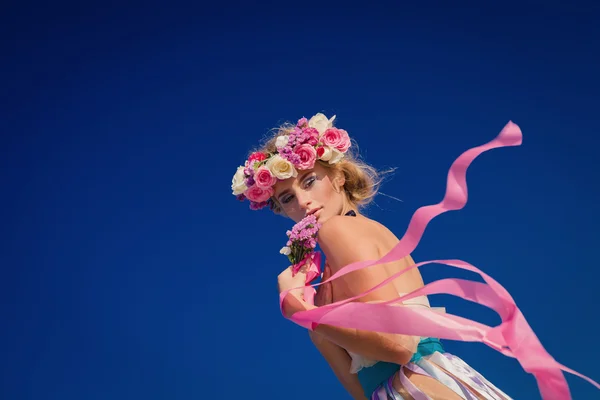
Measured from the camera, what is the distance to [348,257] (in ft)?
4.95

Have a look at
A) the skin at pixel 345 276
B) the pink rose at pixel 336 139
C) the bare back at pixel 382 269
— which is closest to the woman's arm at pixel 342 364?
the skin at pixel 345 276

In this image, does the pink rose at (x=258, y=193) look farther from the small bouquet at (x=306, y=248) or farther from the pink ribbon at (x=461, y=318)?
the pink ribbon at (x=461, y=318)

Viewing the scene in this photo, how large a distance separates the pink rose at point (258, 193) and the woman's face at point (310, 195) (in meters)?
0.03

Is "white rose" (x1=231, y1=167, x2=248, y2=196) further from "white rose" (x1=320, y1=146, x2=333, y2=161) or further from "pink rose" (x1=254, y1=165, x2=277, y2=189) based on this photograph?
"white rose" (x1=320, y1=146, x2=333, y2=161)

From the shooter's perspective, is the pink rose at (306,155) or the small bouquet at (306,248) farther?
the pink rose at (306,155)

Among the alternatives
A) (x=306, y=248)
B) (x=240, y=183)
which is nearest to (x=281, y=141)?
(x=240, y=183)

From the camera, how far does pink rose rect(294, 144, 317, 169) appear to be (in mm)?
1894

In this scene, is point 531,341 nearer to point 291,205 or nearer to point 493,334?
point 493,334

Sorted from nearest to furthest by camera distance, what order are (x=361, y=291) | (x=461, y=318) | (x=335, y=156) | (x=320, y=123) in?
(x=461, y=318)
(x=361, y=291)
(x=335, y=156)
(x=320, y=123)

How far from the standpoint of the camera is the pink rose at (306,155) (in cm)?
189

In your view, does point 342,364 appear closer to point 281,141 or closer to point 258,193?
point 258,193

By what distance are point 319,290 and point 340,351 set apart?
26cm

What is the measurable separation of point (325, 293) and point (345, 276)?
19cm

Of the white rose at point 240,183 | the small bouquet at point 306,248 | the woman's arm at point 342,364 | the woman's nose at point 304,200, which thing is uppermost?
the white rose at point 240,183
